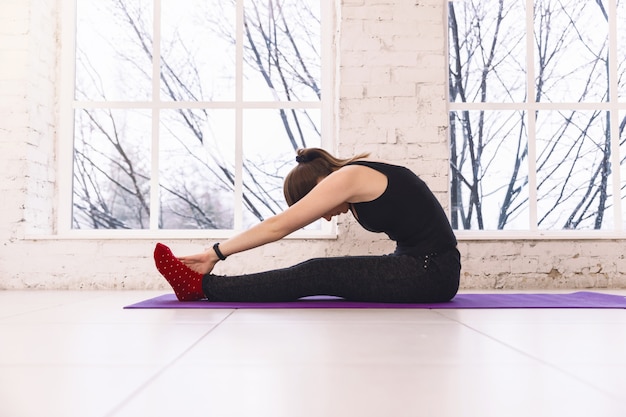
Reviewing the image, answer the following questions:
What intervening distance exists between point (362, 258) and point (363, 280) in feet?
0.28

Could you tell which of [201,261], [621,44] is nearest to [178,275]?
[201,261]

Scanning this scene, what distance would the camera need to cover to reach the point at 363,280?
2078 mm

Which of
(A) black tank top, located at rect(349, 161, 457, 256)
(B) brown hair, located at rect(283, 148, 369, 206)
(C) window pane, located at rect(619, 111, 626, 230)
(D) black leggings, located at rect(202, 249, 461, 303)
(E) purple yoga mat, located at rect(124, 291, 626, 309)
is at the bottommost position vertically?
(E) purple yoga mat, located at rect(124, 291, 626, 309)

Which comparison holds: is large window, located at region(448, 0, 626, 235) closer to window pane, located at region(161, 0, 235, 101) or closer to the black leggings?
window pane, located at region(161, 0, 235, 101)

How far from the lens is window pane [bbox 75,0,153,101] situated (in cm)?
379

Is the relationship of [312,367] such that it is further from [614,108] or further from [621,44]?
[621,44]

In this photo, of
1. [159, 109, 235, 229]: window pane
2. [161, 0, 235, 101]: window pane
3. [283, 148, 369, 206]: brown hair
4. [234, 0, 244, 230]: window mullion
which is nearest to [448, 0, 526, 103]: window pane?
[234, 0, 244, 230]: window mullion

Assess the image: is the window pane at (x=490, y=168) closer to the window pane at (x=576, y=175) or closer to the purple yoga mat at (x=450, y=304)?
the window pane at (x=576, y=175)

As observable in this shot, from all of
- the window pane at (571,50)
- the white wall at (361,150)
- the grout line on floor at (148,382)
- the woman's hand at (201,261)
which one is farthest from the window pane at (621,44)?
the grout line on floor at (148,382)

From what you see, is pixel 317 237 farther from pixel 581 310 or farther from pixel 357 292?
pixel 581 310

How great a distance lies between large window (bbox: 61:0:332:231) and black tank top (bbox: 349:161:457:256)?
1.68 m

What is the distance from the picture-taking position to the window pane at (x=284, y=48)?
3.82 meters

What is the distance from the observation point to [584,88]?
151 inches

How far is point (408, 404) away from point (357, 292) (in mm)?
1415
